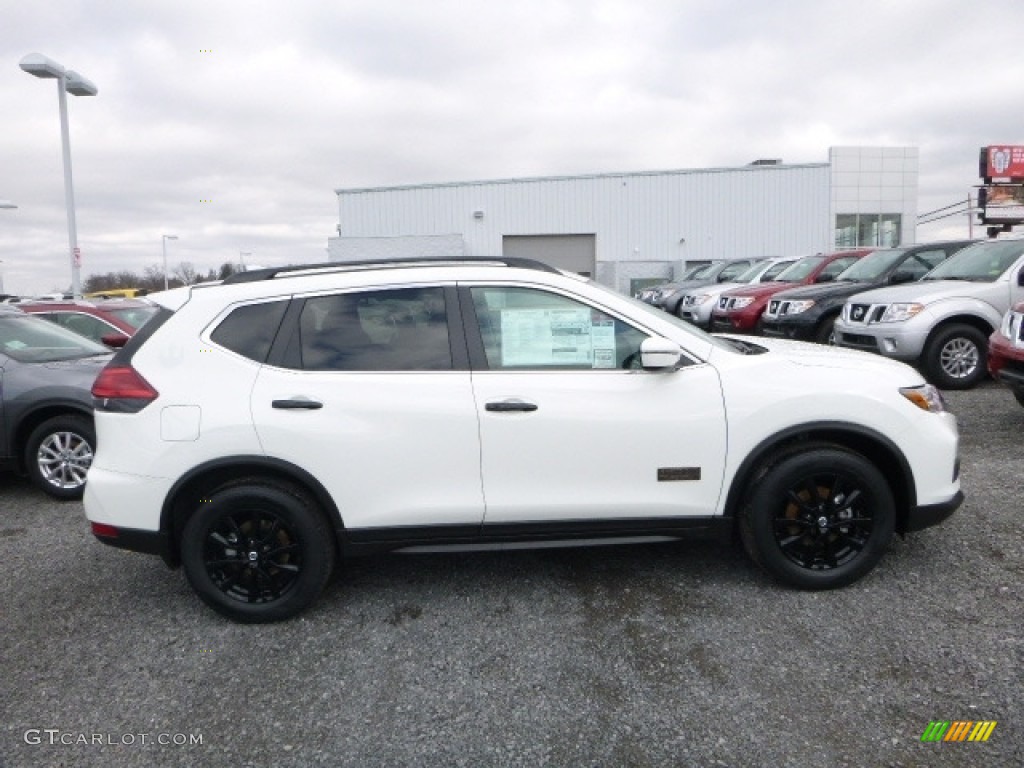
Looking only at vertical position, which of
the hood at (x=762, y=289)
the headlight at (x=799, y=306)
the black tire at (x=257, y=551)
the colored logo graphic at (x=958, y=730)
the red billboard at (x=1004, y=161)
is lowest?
the colored logo graphic at (x=958, y=730)

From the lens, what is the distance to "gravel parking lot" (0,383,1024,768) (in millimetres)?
2635

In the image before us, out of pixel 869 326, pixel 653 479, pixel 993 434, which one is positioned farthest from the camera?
pixel 869 326

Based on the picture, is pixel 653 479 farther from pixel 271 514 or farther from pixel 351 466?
pixel 271 514

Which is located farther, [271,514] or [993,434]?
[993,434]

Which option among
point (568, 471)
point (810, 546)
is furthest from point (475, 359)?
point (810, 546)

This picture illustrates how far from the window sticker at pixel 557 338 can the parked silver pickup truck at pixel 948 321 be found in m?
6.05

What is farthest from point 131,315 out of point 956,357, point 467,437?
point 956,357

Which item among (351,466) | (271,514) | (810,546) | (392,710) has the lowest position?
(392,710)

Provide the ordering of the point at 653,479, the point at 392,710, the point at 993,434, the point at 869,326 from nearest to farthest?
the point at 392,710 → the point at 653,479 → the point at 993,434 → the point at 869,326

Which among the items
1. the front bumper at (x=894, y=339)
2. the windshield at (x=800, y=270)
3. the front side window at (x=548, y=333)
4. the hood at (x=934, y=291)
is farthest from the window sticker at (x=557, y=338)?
the windshield at (x=800, y=270)

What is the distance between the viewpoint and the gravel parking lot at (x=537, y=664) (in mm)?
2635

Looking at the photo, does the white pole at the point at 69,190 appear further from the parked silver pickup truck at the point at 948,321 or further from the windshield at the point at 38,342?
the parked silver pickup truck at the point at 948,321

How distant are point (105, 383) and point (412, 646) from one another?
6.19ft

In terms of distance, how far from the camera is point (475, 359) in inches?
138
